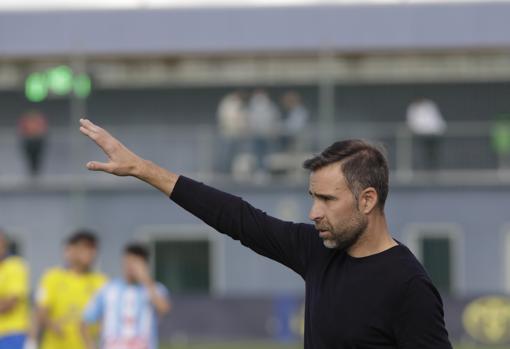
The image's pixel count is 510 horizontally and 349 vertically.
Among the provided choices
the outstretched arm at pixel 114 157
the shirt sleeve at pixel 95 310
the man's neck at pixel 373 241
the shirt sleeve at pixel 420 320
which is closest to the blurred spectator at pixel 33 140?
the shirt sleeve at pixel 95 310

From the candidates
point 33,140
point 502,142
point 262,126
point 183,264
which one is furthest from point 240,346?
point 502,142

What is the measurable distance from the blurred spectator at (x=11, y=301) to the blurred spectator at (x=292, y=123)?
56.8 ft

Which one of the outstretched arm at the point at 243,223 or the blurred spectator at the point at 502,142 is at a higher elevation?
the blurred spectator at the point at 502,142

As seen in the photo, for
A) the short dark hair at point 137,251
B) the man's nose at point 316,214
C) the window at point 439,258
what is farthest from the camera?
the window at point 439,258

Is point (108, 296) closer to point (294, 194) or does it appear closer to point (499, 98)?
point (294, 194)

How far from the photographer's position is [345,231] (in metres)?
5.18

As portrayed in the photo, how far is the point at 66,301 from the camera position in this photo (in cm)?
1198

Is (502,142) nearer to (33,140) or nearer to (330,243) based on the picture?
(33,140)

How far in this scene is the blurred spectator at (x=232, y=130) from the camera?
1156 inches

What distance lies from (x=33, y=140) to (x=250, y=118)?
14.6ft

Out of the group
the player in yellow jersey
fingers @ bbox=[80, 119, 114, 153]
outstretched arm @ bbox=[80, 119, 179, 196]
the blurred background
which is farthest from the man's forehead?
the blurred background

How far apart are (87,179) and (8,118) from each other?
387 cm

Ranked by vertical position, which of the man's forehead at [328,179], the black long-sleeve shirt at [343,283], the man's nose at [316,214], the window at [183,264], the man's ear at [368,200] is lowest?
the window at [183,264]

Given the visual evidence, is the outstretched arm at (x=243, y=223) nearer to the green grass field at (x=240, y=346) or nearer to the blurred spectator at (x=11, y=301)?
the blurred spectator at (x=11, y=301)
